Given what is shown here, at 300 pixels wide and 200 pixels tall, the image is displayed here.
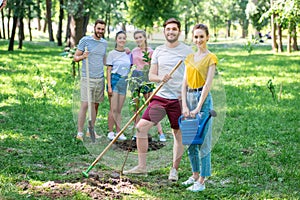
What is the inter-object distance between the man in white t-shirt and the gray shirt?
5.82 feet

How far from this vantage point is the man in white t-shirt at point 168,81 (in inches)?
237

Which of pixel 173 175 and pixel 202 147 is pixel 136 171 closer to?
pixel 173 175

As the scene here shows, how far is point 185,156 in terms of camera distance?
8.00 metres

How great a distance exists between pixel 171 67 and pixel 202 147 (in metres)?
0.96

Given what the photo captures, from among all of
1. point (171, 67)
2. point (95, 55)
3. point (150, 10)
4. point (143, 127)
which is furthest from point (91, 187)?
point (150, 10)

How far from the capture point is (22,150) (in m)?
7.99

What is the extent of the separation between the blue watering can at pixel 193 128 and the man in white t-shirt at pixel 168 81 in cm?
24

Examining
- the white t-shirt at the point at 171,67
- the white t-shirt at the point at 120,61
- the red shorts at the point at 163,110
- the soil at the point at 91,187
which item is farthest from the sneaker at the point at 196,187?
the white t-shirt at the point at 120,61

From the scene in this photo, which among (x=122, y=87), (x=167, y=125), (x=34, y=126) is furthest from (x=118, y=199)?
(x=34, y=126)

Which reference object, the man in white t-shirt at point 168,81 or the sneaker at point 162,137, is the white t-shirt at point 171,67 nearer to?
the man in white t-shirt at point 168,81

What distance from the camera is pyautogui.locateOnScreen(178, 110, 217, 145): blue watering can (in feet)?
19.1

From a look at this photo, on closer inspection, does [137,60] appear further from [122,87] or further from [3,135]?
[3,135]

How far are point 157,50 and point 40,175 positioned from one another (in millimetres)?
2064

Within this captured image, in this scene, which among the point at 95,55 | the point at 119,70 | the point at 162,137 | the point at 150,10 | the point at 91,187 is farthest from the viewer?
the point at 150,10
